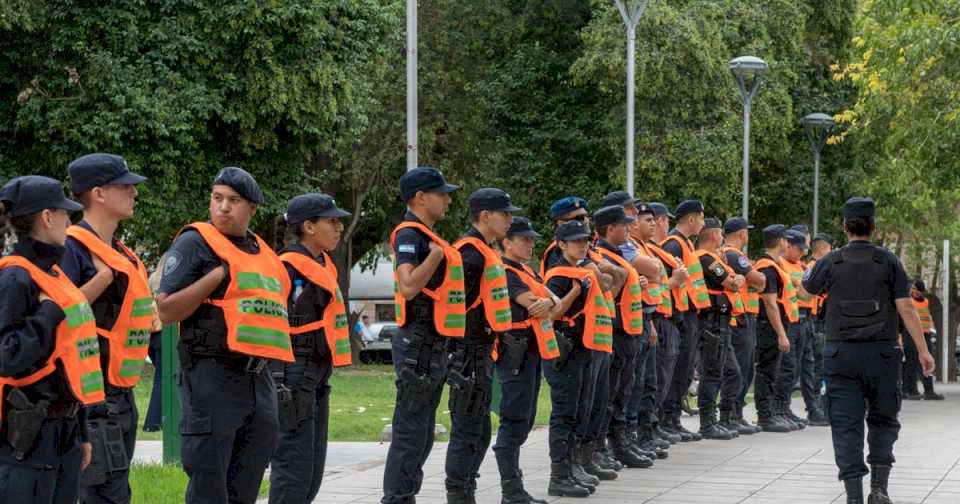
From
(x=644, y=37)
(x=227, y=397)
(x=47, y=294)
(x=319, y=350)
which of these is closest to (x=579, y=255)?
(x=319, y=350)

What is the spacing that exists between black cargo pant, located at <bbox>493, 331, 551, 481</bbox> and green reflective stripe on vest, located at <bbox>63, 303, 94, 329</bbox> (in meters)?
4.46

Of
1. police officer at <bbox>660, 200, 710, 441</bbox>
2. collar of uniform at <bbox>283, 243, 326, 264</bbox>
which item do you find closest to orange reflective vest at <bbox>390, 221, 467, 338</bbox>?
collar of uniform at <bbox>283, 243, 326, 264</bbox>

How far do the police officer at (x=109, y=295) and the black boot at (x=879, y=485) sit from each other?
5529mm

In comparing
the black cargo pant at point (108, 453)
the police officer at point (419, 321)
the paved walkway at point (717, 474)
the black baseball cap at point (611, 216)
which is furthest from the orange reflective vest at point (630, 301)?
the black cargo pant at point (108, 453)

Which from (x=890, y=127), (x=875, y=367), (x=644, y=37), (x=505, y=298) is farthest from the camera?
(x=644, y=37)

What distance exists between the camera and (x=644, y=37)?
31484mm

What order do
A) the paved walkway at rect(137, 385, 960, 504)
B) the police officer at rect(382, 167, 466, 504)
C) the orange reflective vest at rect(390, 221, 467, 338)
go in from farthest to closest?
the paved walkway at rect(137, 385, 960, 504), the orange reflective vest at rect(390, 221, 467, 338), the police officer at rect(382, 167, 466, 504)

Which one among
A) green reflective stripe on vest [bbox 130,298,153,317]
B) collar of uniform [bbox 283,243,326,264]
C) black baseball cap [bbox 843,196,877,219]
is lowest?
green reflective stripe on vest [bbox 130,298,153,317]

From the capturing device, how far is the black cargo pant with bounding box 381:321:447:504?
8.80m

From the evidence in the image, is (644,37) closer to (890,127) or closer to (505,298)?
(890,127)

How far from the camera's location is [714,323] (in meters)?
15.0

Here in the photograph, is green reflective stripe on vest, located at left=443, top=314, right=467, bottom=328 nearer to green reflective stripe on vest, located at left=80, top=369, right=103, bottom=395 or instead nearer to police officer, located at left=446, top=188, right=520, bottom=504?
police officer, located at left=446, top=188, right=520, bottom=504

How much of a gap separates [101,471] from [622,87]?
26443mm

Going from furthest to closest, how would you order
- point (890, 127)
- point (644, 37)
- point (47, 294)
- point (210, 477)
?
1. point (644, 37)
2. point (890, 127)
3. point (210, 477)
4. point (47, 294)
